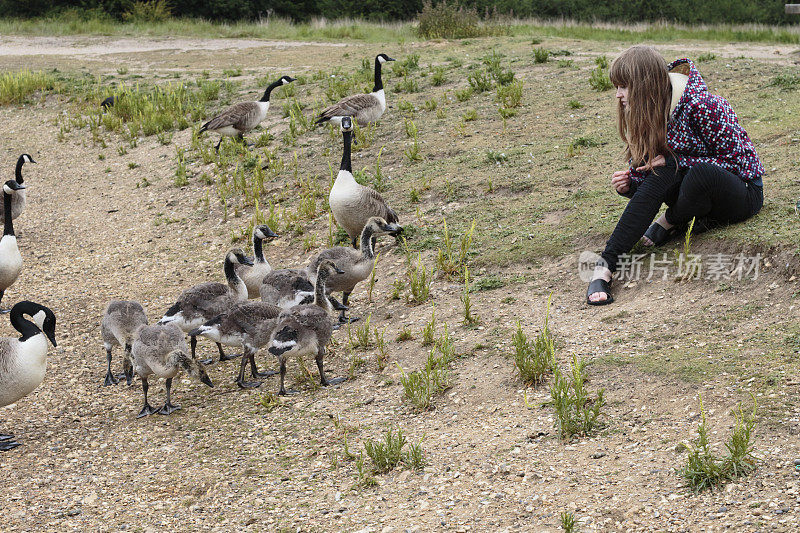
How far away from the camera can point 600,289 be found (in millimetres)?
7680

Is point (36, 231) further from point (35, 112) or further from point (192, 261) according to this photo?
point (35, 112)

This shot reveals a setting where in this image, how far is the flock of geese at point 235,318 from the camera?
7.18 m

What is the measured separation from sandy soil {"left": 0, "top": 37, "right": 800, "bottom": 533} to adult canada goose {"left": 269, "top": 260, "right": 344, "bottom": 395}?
337 mm

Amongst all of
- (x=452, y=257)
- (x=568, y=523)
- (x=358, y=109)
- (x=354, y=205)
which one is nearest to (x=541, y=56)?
(x=358, y=109)

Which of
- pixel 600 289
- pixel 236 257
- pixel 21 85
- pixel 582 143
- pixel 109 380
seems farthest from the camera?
pixel 21 85

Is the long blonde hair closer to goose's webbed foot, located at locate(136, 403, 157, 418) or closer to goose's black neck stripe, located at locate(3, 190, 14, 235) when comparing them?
goose's webbed foot, located at locate(136, 403, 157, 418)

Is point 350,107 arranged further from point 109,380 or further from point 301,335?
point 301,335

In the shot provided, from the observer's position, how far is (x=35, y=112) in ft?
65.8

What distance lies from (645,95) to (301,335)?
3.75m

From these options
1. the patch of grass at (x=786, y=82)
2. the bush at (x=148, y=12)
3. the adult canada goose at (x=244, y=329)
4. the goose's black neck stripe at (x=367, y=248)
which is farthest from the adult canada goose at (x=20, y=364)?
the bush at (x=148, y=12)

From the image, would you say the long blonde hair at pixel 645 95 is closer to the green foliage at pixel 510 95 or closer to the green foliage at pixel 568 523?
the green foliage at pixel 568 523

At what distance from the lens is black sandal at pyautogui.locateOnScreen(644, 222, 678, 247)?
8109 millimetres

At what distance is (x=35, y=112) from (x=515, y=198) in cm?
1428

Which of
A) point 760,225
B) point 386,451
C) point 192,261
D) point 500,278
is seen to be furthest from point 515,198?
point 386,451
